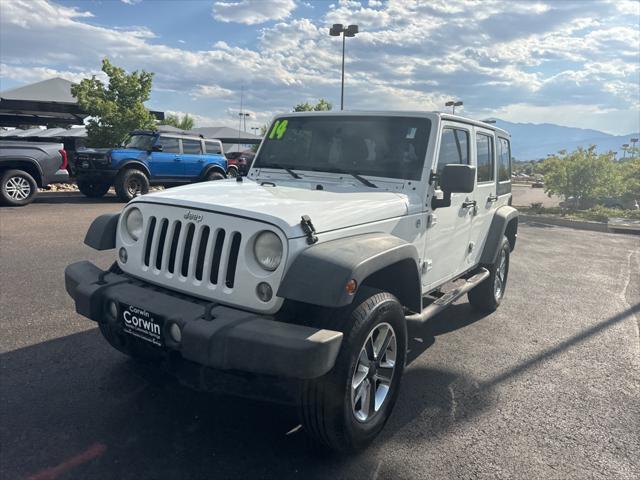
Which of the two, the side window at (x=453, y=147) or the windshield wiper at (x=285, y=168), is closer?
the side window at (x=453, y=147)

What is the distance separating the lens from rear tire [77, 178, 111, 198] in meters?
13.0

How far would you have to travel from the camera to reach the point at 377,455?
2.75 metres

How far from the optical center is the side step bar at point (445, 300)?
3.31 m

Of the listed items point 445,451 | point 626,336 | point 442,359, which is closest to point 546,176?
point 626,336

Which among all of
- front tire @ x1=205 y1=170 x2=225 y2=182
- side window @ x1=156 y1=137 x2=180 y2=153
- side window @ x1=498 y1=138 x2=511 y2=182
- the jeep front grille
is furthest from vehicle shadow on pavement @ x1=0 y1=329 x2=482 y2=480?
front tire @ x1=205 y1=170 x2=225 y2=182

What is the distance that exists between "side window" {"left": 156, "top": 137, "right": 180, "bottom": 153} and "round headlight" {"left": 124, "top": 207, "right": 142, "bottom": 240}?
11.2 m

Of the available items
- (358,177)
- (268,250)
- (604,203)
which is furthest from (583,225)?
(268,250)

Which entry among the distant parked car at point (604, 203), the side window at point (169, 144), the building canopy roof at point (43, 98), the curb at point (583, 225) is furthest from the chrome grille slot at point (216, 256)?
the distant parked car at point (604, 203)

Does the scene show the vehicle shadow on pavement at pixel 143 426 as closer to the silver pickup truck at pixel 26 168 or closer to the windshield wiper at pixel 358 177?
the windshield wiper at pixel 358 177

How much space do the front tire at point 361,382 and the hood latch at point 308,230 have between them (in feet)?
1.36

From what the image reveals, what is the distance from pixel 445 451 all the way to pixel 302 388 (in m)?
1.02

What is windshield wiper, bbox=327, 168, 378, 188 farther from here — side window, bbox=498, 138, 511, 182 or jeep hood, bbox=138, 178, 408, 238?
side window, bbox=498, 138, 511, 182

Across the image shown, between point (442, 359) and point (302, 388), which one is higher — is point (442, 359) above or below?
below

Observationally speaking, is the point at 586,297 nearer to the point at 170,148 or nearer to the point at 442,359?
the point at 442,359
